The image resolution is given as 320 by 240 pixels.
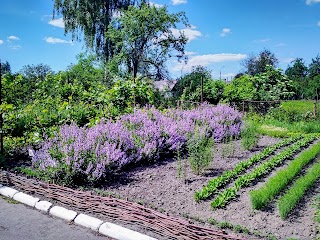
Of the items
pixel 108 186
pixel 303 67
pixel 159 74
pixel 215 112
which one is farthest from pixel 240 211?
pixel 303 67

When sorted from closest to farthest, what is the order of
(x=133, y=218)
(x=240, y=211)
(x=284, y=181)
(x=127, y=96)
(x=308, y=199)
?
(x=133, y=218)
(x=240, y=211)
(x=308, y=199)
(x=284, y=181)
(x=127, y=96)

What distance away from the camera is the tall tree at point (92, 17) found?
1114 inches

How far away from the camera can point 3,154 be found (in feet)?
24.7

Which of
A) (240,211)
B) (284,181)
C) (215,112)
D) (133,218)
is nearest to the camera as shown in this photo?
(133,218)

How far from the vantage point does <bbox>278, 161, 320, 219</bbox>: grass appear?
451cm

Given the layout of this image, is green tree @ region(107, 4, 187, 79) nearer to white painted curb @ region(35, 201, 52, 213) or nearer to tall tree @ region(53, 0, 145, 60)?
tall tree @ region(53, 0, 145, 60)

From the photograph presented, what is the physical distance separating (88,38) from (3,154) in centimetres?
2291

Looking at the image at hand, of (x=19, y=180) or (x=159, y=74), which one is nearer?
(x=19, y=180)

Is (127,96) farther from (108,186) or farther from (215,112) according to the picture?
(108,186)

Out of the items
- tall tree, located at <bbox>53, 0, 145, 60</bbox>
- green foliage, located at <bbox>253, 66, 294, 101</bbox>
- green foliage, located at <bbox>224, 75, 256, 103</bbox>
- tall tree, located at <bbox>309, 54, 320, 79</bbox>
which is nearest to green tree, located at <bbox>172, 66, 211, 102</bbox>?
green foliage, located at <bbox>224, 75, 256, 103</bbox>

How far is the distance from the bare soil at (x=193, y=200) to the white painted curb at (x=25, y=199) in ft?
3.43

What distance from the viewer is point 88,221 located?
14.6 ft

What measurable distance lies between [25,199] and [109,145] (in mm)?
1759

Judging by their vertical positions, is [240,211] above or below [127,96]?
below
